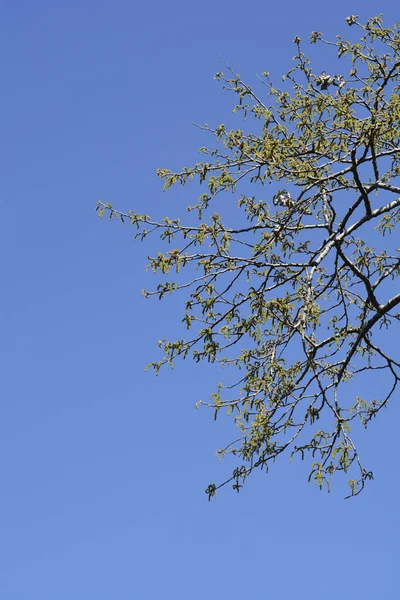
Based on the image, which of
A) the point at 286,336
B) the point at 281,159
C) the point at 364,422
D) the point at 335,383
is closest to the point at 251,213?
the point at 281,159

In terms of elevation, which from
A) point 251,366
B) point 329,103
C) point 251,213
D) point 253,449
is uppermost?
point 329,103

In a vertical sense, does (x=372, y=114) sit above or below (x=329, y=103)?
below

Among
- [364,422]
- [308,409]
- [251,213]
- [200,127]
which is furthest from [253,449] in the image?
[200,127]

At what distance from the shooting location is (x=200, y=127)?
880 centimetres

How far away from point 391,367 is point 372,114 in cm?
231

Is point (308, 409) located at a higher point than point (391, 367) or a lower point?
lower

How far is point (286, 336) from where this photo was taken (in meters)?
8.05

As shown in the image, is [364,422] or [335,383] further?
[364,422]

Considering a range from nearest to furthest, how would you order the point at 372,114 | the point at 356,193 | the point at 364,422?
the point at 372,114 → the point at 356,193 → the point at 364,422

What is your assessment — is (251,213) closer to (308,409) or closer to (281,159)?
(281,159)

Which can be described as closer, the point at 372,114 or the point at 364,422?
the point at 372,114

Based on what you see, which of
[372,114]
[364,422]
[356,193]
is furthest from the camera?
[364,422]

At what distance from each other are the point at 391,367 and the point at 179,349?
2016 mm

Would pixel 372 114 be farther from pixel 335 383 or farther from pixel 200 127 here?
pixel 335 383
